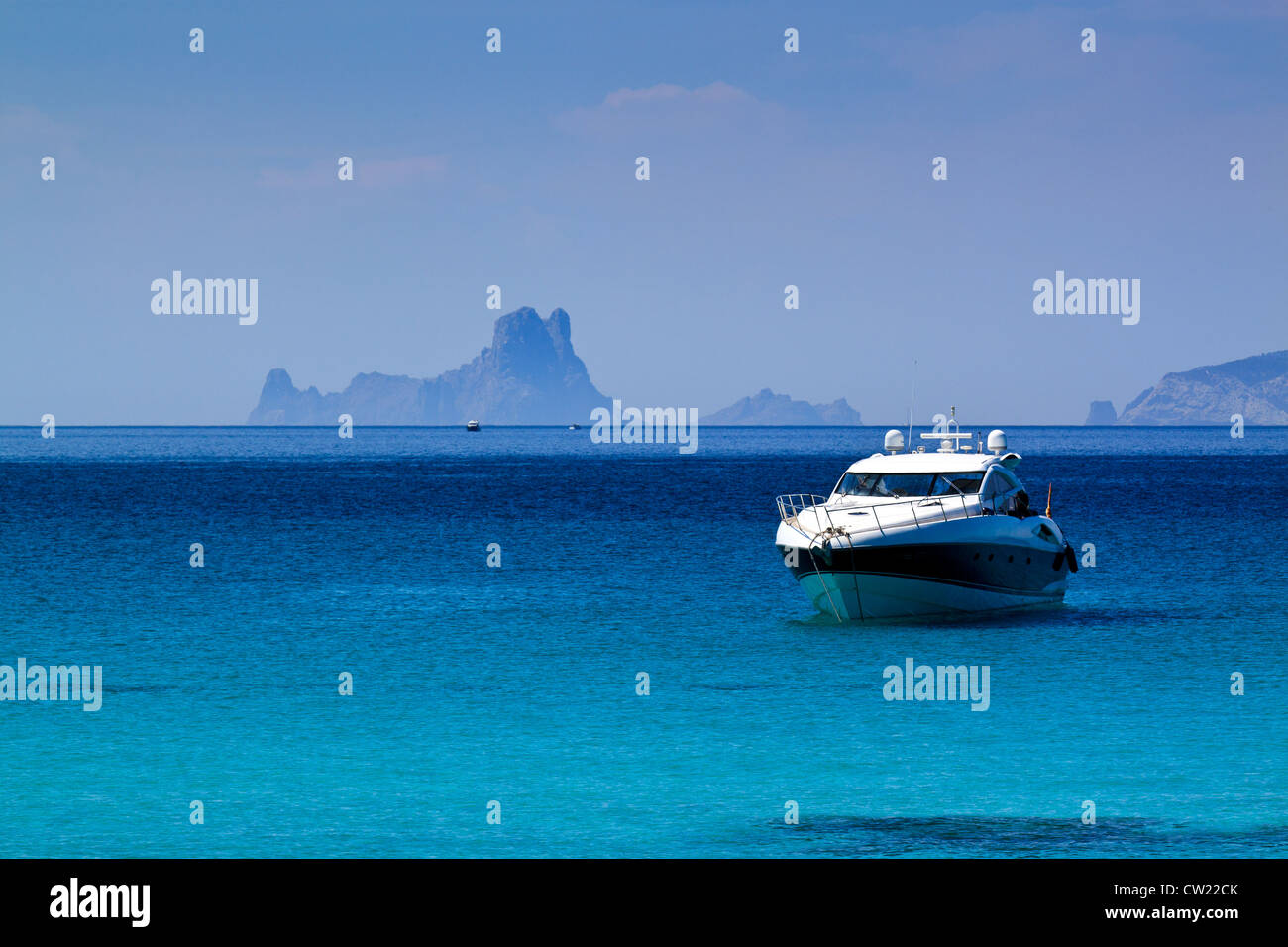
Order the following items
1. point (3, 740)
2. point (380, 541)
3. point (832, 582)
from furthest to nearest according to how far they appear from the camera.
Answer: point (380, 541), point (832, 582), point (3, 740)

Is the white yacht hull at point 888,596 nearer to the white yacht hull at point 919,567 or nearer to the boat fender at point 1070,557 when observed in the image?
the white yacht hull at point 919,567

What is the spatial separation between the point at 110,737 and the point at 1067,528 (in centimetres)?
6444

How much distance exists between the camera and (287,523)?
8431 cm

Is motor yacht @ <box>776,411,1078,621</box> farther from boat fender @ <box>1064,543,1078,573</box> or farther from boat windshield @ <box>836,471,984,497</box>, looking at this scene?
boat fender @ <box>1064,543,1078,573</box>

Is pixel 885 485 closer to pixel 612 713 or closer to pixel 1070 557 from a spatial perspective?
pixel 1070 557

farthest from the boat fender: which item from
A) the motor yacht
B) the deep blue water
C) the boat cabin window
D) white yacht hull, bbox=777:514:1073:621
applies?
the boat cabin window

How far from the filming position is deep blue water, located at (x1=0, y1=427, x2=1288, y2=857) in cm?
2053

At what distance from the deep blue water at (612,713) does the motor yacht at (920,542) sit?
1.00 m

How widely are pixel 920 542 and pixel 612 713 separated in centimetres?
1167

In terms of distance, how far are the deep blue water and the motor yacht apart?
997 millimetres

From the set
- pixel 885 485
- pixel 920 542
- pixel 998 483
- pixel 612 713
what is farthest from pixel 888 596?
pixel 612 713

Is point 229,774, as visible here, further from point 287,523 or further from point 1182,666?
point 287,523
